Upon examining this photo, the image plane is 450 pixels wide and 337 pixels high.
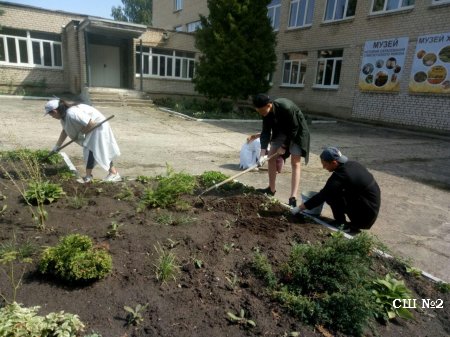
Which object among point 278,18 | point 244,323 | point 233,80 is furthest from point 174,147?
point 278,18

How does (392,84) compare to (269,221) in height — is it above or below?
above

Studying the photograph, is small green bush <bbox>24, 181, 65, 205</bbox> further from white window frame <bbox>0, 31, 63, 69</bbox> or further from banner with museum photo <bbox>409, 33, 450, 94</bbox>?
white window frame <bbox>0, 31, 63, 69</bbox>

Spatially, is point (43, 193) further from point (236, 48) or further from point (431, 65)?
point (431, 65)

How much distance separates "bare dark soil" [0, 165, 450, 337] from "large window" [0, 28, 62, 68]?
55.1 feet

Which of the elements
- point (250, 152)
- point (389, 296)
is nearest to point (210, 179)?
point (250, 152)

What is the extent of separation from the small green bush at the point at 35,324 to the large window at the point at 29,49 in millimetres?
19069

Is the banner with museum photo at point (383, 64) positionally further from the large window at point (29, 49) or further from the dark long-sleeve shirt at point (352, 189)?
the large window at point (29, 49)

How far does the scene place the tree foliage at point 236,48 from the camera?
14.1 meters

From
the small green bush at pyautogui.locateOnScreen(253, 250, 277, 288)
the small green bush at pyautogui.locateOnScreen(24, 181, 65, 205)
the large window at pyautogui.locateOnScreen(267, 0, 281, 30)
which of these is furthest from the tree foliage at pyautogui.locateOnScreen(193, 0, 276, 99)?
the small green bush at pyautogui.locateOnScreen(253, 250, 277, 288)

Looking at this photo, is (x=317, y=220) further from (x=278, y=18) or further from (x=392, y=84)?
(x=278, y=18)

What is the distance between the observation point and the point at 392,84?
13.4m

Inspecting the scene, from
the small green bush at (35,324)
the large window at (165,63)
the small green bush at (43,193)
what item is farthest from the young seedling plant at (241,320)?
the large window at (165,63)

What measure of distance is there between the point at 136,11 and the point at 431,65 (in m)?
51.5

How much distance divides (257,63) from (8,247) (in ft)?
44.0
